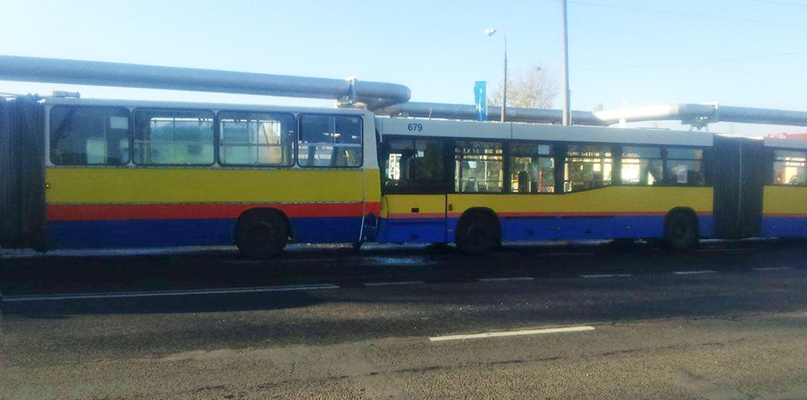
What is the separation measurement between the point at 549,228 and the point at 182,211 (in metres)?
8.37

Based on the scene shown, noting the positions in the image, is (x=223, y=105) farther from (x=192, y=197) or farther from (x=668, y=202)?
(x=668, y=202)

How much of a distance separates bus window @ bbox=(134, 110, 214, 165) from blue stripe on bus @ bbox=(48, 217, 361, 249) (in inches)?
48.9

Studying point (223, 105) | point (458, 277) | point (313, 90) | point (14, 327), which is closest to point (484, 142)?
point (458, 277)

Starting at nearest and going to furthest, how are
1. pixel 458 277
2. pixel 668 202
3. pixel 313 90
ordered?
1. pixel 458 277
2. pixel 668 202
3. pixel 313 90

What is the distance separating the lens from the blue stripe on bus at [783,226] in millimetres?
18547

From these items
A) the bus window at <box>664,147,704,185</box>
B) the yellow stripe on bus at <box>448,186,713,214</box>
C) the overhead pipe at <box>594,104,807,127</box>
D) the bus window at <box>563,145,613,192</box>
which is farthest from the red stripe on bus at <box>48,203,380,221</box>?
the overhead pipe at <box>594,104,807,127</box>

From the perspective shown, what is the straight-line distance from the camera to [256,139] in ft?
45.4

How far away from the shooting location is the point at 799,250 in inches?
715

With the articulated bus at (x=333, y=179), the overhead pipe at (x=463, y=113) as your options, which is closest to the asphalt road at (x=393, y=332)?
the articulated bus at (x=333, y=179)

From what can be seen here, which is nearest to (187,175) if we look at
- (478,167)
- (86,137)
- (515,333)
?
(86,137)

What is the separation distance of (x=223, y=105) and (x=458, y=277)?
5911 millimetres

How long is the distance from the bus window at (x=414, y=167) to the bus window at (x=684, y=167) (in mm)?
6376

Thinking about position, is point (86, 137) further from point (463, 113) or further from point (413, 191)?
point (463, 113)

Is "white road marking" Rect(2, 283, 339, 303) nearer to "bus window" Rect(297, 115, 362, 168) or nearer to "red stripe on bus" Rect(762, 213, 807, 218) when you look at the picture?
"bus window" Rect(297, 115, 362, 168)
